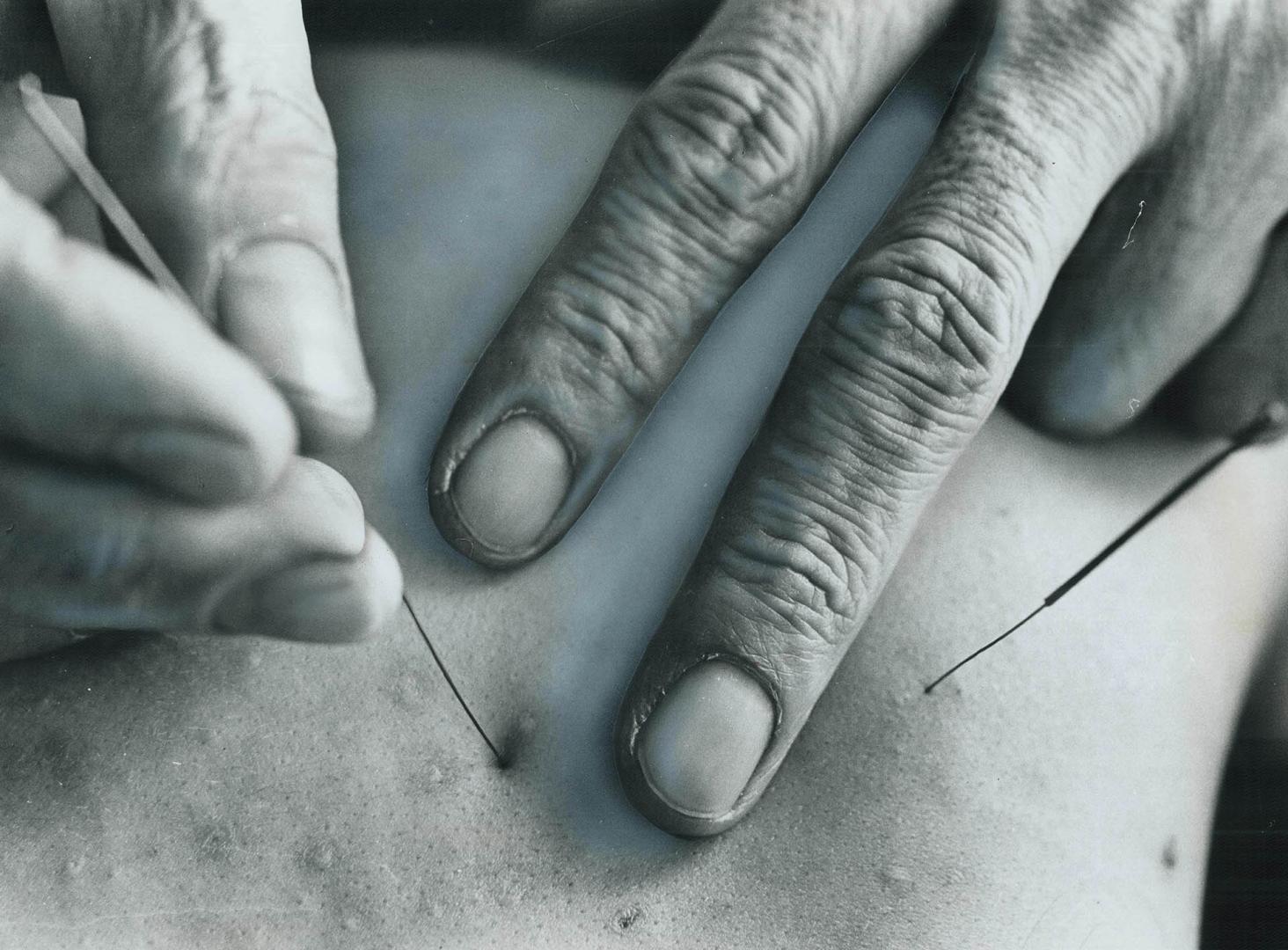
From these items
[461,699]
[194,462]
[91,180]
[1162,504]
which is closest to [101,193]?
[91,180]

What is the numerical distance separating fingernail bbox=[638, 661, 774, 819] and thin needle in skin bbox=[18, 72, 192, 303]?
23cm

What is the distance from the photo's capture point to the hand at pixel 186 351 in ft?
0.84

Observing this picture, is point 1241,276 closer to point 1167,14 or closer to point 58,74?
point 1167,14

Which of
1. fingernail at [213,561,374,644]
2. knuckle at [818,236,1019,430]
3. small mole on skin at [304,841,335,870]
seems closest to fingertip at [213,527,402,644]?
fingernail at [213,561,374,644]

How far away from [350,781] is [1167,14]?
1.62 ft

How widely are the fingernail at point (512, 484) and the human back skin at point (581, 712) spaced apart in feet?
0.05

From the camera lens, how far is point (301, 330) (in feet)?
1.11

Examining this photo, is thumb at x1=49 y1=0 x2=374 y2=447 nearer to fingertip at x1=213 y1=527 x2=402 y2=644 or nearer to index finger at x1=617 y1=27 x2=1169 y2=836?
fingertip at x1=213 y1=527 x2=402 y2=644

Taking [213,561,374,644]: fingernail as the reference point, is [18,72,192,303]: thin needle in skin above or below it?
above

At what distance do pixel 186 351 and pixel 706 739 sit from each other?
0.80 ft

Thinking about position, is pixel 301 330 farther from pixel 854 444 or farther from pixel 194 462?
pixel 854 444

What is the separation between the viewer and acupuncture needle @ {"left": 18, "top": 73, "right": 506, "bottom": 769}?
1.03ft

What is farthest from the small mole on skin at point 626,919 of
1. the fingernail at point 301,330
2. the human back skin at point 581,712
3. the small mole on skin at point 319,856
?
the fingernail at point 301,330

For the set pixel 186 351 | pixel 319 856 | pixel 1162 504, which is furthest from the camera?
pixel 1162 504
